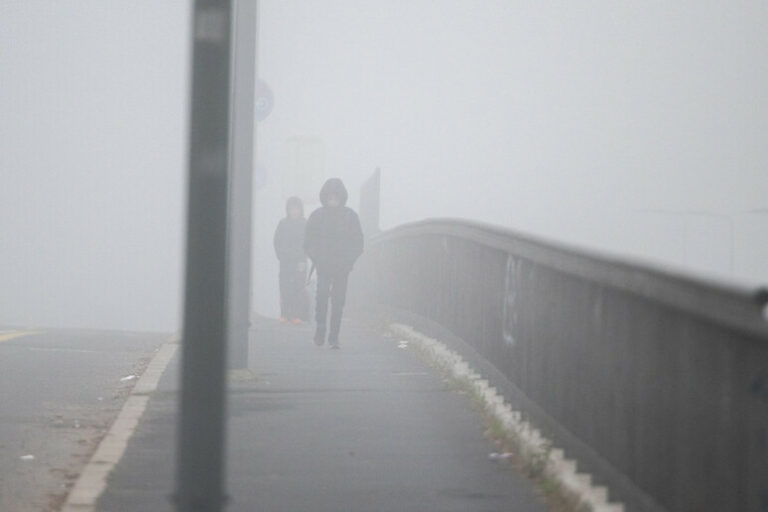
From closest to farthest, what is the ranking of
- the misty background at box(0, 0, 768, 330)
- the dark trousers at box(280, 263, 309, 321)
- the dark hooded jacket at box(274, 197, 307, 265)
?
the dark hooded jacket at box(274, 197, 307, 265) → the dark trousers at box(280, 263, 309, 321) → the misty background at box(0, 0, 768, 330)

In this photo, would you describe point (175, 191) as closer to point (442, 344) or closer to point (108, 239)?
point (108, 239)

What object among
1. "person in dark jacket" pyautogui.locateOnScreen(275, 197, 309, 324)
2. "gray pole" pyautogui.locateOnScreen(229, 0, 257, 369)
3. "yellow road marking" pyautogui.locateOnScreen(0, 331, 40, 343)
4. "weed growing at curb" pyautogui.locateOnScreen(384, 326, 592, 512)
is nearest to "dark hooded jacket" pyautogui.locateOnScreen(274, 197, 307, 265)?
"person in dark jacket" pyautogui.locateOnScreen(275, 197, 309, 324)

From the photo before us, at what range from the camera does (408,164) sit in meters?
154

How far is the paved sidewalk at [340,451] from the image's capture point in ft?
23.2

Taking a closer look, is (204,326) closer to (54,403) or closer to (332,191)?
(54,403)

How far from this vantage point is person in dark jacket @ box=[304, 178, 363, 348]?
16.3m

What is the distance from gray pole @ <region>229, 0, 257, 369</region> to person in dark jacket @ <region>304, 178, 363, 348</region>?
3.88 m

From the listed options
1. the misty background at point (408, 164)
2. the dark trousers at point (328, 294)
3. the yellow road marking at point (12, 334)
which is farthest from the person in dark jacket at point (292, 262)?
the dark trousers at point (328, 294)

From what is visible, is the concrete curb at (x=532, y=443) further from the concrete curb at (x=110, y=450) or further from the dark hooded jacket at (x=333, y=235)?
the dark hooded jacket at (x=333, y=235)

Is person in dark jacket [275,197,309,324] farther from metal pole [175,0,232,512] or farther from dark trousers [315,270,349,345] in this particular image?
metal pole [175,0,232,512]

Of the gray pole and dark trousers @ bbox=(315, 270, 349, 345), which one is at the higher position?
the gray pole

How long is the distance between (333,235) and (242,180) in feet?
13.7

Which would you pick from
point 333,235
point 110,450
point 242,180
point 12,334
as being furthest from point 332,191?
point 110,450

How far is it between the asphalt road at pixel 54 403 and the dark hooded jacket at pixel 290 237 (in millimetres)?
4758
